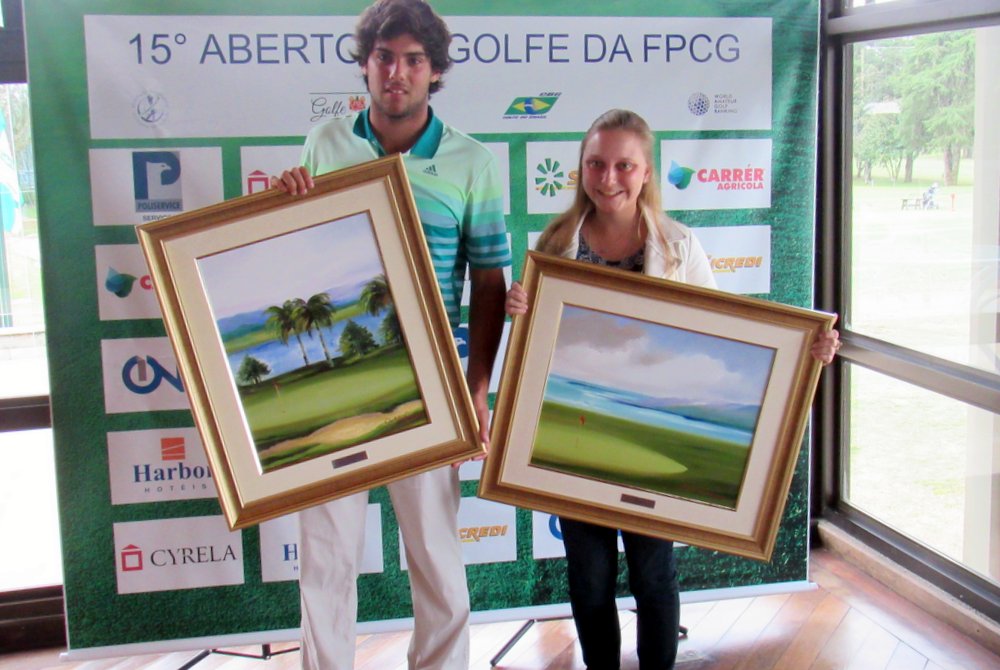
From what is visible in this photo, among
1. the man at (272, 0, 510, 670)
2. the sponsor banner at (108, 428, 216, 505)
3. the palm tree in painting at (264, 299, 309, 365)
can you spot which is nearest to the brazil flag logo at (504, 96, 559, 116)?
the man at (272, 0, 510, 670)

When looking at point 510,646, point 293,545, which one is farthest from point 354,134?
point 510,646

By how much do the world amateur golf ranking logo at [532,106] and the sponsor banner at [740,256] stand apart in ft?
2.06

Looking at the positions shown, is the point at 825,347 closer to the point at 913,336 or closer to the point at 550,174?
the point at 550,174

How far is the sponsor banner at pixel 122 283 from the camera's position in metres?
2.73

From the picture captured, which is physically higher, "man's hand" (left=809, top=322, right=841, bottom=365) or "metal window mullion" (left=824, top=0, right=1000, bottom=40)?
"metal window mullion" (left=824, top=0, right=1000, bottom=40)

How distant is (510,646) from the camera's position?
2961mm

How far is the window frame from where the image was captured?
2.93 meters

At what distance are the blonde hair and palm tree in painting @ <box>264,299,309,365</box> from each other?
58cm

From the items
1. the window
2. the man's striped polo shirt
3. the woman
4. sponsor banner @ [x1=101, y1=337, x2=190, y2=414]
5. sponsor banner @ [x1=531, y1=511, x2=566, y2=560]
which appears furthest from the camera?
sponsor banner @ [x1=531, y1=511, x2=566, y2=560]

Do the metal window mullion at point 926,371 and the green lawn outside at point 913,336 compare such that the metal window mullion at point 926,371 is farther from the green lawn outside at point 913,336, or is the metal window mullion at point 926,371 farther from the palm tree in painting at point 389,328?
the palm tree in painting at point 389,328

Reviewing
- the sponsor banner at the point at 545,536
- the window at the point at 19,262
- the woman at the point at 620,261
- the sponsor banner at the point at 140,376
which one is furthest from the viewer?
the sponsor banner at the point at 545,536

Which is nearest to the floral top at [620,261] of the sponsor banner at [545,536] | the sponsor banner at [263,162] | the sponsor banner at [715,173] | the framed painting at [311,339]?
the framed painting at [311,339]

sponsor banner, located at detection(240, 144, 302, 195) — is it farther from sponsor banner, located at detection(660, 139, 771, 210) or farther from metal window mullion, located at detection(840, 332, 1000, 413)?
metal window mullion, located at detection(840, 332, 1000, 413)

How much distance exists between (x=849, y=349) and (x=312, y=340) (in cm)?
226
